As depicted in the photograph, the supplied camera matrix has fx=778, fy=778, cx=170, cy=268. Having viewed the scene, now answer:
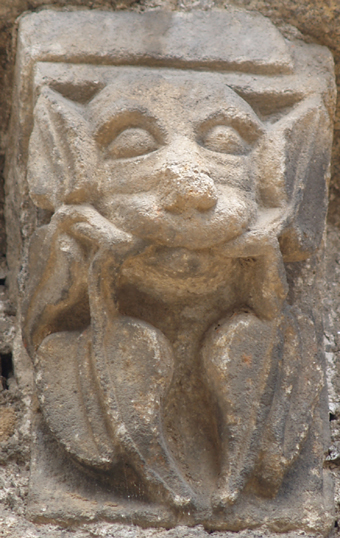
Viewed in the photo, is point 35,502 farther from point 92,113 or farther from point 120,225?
point 92,113

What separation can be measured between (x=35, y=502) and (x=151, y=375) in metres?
0.41

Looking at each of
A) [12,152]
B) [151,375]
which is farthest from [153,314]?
[12,152]

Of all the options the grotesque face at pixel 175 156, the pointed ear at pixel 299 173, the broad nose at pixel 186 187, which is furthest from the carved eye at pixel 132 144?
the pointed ear at pixel 299 173

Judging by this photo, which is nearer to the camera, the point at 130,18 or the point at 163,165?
the point at 163,165

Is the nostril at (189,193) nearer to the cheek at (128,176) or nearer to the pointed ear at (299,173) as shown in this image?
the cheek at (128,176)

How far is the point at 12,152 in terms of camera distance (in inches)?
94.8

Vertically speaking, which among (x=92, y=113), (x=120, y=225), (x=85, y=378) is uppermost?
(x=92, y=113)

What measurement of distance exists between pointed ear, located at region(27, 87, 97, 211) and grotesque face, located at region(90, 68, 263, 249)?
39 millimetres

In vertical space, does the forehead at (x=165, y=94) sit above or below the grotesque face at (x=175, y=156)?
above

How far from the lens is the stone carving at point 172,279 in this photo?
1.86 m

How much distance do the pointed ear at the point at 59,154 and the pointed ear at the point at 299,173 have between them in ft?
1.49

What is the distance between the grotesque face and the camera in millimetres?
1837

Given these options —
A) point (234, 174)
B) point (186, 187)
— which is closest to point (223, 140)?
point (234, 174)

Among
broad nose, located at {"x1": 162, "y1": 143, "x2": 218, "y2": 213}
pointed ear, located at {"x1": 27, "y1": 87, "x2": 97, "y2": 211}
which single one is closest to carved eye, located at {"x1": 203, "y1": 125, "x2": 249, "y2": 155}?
broad nose, located at {"x1": 162, "y1": 143, "x2": 218, "y2": 213}
